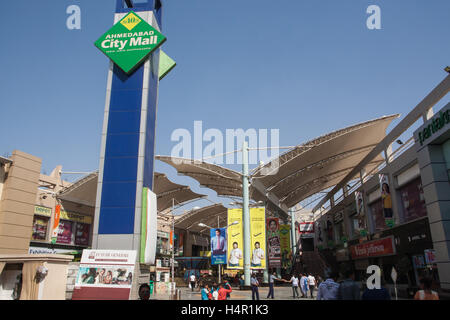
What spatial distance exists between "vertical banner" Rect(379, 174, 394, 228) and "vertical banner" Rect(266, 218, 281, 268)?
466 inches

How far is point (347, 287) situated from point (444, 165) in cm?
1311

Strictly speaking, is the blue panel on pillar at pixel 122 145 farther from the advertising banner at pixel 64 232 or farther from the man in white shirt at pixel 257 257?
the advertising banner at pixel 64 232

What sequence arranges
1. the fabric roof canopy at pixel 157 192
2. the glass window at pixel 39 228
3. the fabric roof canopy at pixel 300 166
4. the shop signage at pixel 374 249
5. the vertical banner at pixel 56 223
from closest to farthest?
the shop signage at pixel 374 249, the glass window at pixel 39 228, the vertical banner at pixel 56 223, the fabric roof canopy at pixel 300 166, the fabric roof canopy at pixel 157 192

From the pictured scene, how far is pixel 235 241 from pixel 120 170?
18307 mm

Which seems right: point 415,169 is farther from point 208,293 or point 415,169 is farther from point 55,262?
point 55,262

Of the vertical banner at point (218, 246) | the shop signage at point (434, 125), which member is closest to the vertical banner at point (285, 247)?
the vertical banner at point (218, 246)

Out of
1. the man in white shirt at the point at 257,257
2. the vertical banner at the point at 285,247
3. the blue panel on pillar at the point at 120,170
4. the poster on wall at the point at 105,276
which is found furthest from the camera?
the vertical banner at the point at 285,247

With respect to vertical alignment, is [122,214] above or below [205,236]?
below

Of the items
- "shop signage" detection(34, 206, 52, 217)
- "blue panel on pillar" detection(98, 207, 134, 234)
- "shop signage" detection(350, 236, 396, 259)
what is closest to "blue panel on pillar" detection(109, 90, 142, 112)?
"blue panel on pillar" detection(98, 207, 134, 234)

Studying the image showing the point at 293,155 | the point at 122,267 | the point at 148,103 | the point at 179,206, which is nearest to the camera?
the point at 122,267

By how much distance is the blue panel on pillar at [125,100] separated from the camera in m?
19.5

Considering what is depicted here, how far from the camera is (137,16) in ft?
66.4

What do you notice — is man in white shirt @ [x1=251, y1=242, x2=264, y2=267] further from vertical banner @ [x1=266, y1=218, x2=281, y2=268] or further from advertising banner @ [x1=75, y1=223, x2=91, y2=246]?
advertising banner @ [x1=75, y1=223, x2=91, y2=246]
